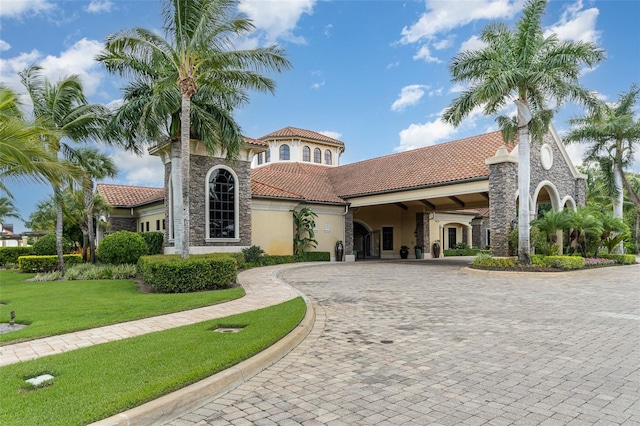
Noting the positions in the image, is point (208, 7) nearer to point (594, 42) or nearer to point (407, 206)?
point (594, 42)

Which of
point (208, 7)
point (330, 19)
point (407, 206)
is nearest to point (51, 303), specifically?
point (208, 7)

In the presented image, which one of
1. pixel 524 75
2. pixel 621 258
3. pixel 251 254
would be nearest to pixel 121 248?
pixel 251 254

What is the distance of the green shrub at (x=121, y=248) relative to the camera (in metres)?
17.8

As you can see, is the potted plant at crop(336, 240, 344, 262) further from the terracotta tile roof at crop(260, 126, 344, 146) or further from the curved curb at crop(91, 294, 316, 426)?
the curved curb at crop(91, 294, 316, 426)

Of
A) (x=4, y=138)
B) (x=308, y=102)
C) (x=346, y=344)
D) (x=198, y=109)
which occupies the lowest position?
(x=346, y=344)

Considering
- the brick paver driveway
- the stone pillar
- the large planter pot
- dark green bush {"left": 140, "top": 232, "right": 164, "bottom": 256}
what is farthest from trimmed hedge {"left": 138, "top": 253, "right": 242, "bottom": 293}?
the large planter pot

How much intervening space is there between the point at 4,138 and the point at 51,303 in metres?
4.63

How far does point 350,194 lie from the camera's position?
27625 millimetres

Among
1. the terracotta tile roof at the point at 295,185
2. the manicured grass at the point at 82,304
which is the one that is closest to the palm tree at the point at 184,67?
the manicured grass at the point at 82,304

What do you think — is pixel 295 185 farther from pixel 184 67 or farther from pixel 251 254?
pixel 184 67

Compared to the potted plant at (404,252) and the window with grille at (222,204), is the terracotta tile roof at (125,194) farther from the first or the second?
the potted plant at (404,252)

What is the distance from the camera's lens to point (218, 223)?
20.3 metres

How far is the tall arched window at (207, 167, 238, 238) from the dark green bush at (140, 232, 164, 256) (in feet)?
12.3

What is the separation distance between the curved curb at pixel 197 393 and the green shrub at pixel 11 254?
26733 millimetres
